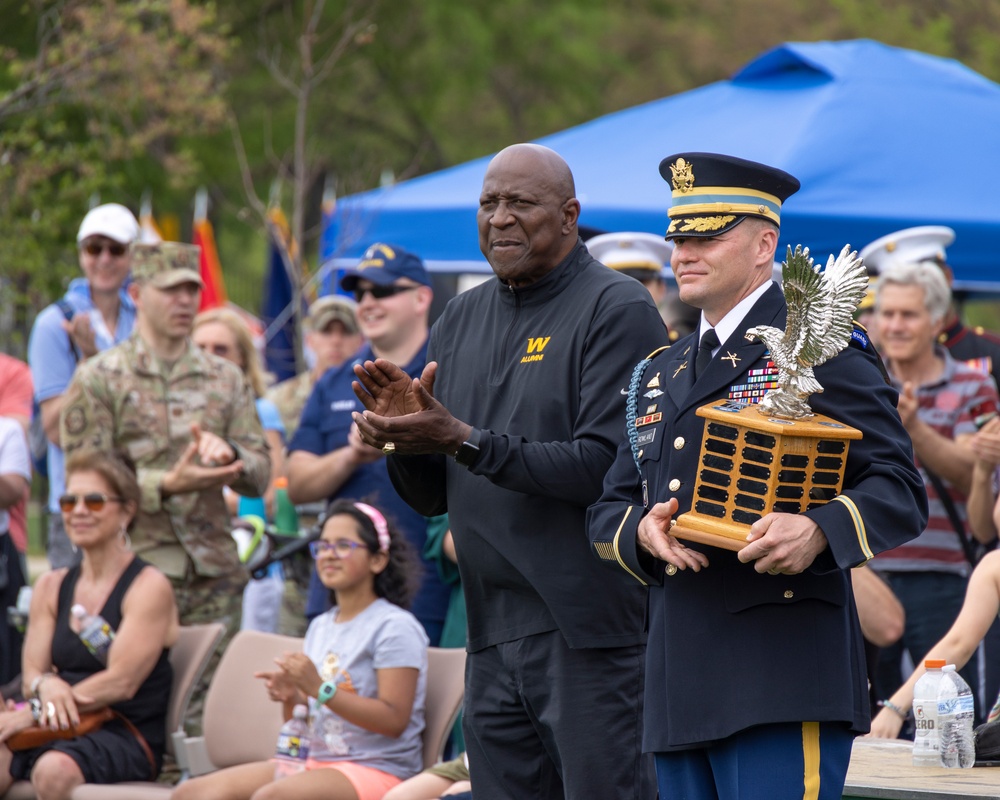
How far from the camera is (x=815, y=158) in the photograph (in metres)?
8.55

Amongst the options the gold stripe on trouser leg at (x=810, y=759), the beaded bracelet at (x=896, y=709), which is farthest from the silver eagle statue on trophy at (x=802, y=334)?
the beaded bracelet at (x=896, y=709)

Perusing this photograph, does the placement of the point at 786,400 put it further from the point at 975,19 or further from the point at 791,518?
the point at 975,19

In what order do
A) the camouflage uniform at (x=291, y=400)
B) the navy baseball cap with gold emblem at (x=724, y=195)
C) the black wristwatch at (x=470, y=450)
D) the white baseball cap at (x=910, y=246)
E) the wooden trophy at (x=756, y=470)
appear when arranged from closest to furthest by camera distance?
the wooden trophy at (x=756, y=470) → the navy baseball cap with gold emblem at (x=724, y=195) → the black wristwatch at (x=470, y=450) → the white baseball cap at (x=910, y=246) → the camouflage uniform at (x=291, y=400)

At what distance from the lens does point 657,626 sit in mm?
3314

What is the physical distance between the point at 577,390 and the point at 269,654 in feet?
8.98

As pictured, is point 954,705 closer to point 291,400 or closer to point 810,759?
point 810,759

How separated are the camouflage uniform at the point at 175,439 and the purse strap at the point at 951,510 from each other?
2773mm

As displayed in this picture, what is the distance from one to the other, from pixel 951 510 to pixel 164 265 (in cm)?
347

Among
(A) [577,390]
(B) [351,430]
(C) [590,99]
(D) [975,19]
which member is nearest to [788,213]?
(B) [351,430]

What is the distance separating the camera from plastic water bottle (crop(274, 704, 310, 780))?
5461 millimetres

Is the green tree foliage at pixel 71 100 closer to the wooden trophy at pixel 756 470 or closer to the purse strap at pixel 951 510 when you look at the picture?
the purse strap at pixel 951 510

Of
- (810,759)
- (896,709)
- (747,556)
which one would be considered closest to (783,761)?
(810,759)

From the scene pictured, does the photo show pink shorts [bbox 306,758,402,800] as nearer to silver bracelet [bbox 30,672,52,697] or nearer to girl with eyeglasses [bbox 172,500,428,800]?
girl with eyeglasses [bbox 172,500,428,800]

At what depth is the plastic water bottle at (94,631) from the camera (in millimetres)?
5973
